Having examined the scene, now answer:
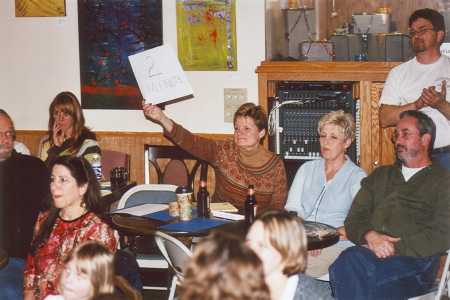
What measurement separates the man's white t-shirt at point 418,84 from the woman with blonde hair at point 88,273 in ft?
9.11

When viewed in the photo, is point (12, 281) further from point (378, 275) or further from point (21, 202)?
point (378, 275)

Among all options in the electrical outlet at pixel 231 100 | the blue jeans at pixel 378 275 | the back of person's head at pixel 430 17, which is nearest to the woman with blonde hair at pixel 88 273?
the blue jeans at pixel 378 275

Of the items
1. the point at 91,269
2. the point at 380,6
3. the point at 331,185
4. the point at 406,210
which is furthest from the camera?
the point at 380,6

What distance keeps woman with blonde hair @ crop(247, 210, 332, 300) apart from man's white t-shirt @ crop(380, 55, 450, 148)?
2517 millimetres

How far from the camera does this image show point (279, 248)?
116 inches

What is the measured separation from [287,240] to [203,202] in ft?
5.20

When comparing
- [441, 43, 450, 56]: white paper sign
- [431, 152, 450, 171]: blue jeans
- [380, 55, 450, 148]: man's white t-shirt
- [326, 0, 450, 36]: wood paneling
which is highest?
[326, 0, 450, 36]: wood paneling

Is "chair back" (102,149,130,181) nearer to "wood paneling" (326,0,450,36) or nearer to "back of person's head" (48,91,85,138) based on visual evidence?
"back of person's head" (48,91,85,138)

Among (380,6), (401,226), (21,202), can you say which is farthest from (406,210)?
(380,6)

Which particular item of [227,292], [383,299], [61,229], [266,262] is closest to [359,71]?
[383,299]

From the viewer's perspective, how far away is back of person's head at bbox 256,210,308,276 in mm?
2943

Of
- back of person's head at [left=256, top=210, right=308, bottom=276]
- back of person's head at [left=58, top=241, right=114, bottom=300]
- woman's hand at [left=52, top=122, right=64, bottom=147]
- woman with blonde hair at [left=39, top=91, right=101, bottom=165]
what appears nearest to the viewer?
back of person's head at [left=256, top=210, right=308, bottom=276]

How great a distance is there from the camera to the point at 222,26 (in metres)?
6.24

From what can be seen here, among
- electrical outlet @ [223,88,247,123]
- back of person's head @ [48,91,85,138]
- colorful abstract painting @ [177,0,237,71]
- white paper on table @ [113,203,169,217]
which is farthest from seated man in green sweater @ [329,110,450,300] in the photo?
back of person's head @ [48,91,85,138]
